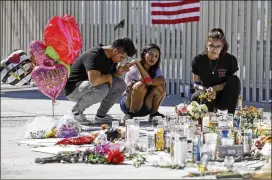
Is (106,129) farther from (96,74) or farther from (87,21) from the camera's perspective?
(87,21)

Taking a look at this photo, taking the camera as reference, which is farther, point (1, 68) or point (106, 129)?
point (1, 68)

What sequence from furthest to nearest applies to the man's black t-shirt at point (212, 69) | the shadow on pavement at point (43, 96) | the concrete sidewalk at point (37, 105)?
the shadow on pavement at point (43, 96) < the concrete sidewalk at point (37, 105) < the man's black t-shirt at point (212, 69)

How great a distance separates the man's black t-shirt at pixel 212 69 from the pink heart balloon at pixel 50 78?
174 centimetres

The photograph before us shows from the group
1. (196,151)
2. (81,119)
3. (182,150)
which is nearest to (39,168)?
(182,150)

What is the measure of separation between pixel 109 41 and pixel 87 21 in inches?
35.4

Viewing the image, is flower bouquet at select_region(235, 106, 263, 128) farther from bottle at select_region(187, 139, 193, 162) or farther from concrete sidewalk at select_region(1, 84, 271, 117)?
concrete sidewalk at select_region(1, 84, 271, 117)

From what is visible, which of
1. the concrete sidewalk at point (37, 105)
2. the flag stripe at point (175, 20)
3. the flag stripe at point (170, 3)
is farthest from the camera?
the flag stripe at point (175, 20)

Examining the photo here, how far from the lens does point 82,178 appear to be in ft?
21.5

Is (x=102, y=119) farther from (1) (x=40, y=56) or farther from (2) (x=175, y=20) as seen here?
(2) (x=175, y=20)

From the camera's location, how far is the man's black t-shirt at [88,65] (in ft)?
33.1

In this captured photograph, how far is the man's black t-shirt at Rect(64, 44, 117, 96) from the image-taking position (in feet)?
33.1

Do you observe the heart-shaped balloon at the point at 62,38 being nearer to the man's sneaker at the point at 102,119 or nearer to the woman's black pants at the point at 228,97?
the man's sneaker at the point at 102,119

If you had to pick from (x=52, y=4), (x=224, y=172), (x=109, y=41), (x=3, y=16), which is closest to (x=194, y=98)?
(x=224, y=172)

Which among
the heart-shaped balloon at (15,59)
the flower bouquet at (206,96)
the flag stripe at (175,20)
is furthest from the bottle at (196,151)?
the flag stripe at (175,20)
